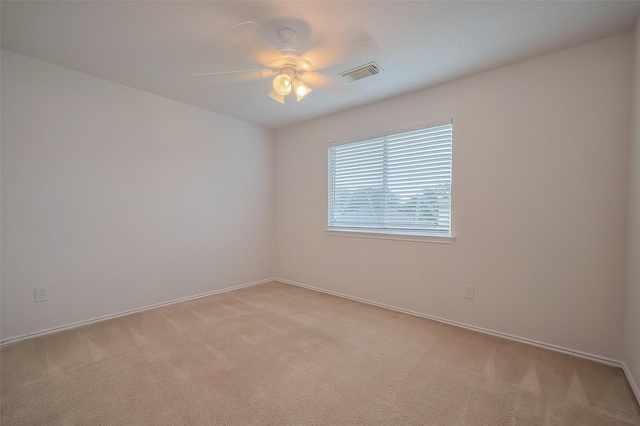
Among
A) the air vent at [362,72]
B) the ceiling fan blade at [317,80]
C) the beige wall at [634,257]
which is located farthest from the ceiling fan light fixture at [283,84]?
the beige wall at [634,257]

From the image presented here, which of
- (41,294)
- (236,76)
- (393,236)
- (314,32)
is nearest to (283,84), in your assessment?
(314,32)

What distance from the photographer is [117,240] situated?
119 inches

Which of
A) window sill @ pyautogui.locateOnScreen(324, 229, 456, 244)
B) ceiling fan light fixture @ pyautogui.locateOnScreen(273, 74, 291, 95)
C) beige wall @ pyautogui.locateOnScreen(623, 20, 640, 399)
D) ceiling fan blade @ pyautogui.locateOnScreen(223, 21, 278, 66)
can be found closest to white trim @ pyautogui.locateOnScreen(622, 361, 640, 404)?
beige wall @ pyautogui.locateOnScreen(623, 20, 640, 399)

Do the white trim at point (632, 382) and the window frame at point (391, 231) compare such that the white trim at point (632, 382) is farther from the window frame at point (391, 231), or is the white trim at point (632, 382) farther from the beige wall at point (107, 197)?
the beige wall at point (107, 197)

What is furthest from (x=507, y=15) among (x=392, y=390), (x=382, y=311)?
(x=382, y=311)

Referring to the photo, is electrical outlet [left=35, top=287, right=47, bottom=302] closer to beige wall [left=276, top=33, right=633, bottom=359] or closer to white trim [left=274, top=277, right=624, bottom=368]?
white trim [left=274, top=277, right=624, bottom=368]

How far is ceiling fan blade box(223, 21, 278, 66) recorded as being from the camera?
2.04 metres

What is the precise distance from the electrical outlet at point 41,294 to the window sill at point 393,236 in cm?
305

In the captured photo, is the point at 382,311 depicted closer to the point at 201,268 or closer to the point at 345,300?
the point at 345,300

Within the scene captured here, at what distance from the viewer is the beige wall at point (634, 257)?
181 cm

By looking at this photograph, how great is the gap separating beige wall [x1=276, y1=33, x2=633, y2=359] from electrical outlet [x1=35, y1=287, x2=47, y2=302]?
11.1ft

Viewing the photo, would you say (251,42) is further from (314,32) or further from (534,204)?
(534,204)

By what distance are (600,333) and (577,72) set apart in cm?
207

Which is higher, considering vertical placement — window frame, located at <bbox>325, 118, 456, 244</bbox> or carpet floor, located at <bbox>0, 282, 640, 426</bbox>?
window frame, located at <bbox>325, 118, 456, 244</bbox>
